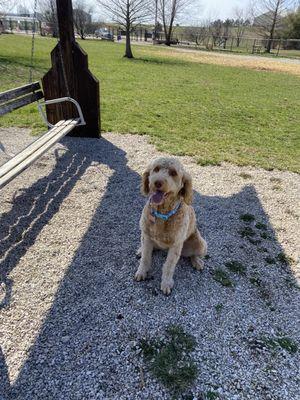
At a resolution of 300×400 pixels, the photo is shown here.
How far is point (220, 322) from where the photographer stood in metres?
2.96

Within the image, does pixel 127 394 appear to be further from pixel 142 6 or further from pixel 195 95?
pixel 142 6

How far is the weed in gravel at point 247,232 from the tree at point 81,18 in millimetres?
53684

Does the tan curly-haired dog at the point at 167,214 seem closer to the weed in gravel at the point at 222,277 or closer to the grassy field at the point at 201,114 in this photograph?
the weed in gravel at the point at 222,277

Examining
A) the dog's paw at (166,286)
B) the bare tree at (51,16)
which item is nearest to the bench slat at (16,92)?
the bare tree at (51,16)

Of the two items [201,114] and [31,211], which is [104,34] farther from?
[31,211]

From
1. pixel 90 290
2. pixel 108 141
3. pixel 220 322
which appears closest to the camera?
pixel 220 322

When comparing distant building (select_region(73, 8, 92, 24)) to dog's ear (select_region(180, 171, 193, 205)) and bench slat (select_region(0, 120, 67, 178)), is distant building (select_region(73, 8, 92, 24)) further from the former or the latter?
dog's ear (select_region(180, 171, 193, 205))

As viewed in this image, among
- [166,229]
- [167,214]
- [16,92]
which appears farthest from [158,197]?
[16,92]

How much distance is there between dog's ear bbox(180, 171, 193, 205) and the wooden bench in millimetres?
1894

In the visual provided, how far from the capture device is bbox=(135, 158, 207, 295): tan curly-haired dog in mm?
2770

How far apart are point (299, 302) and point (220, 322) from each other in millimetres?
908

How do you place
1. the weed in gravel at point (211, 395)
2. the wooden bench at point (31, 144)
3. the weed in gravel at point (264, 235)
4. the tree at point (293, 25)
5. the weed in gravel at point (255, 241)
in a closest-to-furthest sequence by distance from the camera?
the weed in gravel at point (211, 395) → the wooden bench at point (31, 144) → the weed in gravel at point (255, 241) → the weed in gravel at point (264, 235) → the tree at point (293, 25)

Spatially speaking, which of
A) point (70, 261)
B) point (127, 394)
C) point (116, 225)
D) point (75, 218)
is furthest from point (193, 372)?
point (75, 218)

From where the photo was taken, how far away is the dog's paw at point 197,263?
3.54 meters
